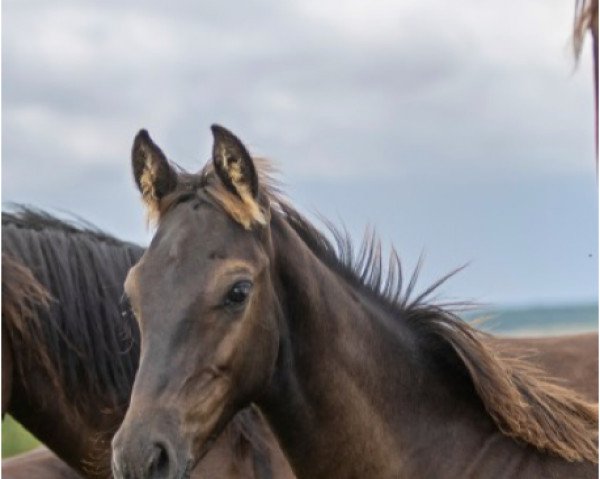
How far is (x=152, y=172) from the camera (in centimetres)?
368

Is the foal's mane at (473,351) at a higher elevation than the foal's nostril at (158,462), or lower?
higher

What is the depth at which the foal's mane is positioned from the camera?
145 inches

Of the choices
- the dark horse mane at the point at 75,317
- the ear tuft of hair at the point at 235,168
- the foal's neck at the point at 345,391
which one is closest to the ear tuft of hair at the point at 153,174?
the ear tuft of hair at the point at 235,168

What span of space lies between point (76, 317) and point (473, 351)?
169cm

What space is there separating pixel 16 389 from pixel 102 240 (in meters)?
0.77

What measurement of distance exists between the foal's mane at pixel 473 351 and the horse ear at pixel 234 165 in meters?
0.09

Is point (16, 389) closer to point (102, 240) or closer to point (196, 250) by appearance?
point (102, 240)

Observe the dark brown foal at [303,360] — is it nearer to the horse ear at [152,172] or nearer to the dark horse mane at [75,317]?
the horse ear at [152,172]

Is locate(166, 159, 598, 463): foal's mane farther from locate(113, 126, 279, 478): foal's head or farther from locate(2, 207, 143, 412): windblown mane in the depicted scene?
locate(2, 207, 143, 412): windblown mane

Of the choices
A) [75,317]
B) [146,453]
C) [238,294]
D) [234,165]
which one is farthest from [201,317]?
[75,317]

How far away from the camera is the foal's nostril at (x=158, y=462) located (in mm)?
3162

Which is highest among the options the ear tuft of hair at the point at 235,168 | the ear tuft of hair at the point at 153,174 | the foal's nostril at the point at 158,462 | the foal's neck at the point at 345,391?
the ear tuft of hair at the point at 235,168

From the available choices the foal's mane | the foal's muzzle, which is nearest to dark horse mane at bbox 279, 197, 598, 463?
the foal's mane

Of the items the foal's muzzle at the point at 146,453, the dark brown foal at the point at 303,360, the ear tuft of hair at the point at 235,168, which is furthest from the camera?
the ear tuft of hair at the point at 235,168
